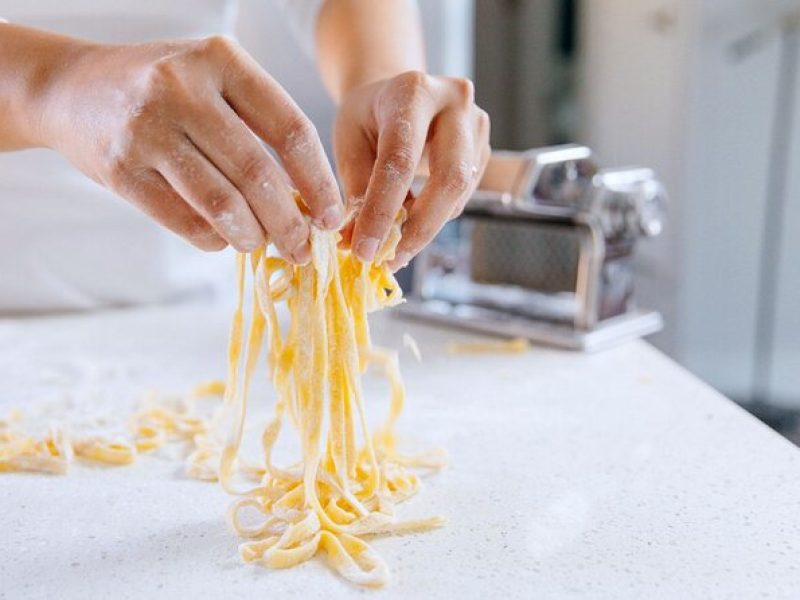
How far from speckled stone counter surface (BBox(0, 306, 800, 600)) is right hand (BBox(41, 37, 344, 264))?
293 millimetres

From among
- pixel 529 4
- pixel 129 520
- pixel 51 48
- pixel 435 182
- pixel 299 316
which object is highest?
pixel 529 4

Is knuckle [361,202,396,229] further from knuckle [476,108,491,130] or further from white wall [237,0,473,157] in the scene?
white wall [237,0,473,157]

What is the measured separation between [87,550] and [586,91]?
9.65 ft

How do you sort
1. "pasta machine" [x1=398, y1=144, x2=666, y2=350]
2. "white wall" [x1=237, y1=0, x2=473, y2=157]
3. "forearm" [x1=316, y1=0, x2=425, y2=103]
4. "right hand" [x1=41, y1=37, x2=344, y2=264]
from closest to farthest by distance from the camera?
"right hand" [x1=41, y1=37, x2=344, y2=264] < "forearm" [x1=316, y1=0, x2=425, y2=103] < "pasta machine" [x1=398, y1=144, x2=666, y2=350] < "white wall" [x1=237, y1=0, x2=473, y2=157]

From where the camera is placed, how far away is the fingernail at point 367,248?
0.88 metres

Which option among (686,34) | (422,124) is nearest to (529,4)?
(686,34)

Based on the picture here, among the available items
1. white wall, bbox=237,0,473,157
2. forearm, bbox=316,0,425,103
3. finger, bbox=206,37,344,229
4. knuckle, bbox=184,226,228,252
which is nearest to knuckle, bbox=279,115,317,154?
finger, bbox=206,37,344,229

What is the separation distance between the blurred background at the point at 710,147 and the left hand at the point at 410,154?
150 centimetres

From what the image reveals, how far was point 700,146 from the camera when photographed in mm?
2828

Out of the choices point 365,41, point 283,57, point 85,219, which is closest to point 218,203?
point 365,41

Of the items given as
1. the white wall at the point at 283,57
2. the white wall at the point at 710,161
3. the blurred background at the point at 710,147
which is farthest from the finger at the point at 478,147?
the white wall at the point at 710,161

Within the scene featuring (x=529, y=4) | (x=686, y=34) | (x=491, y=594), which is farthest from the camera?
(x=529, y=4)

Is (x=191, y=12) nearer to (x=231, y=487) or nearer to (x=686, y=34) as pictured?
(x=231, y=487)

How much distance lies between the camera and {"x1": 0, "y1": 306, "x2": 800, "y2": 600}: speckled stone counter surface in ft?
2.50
